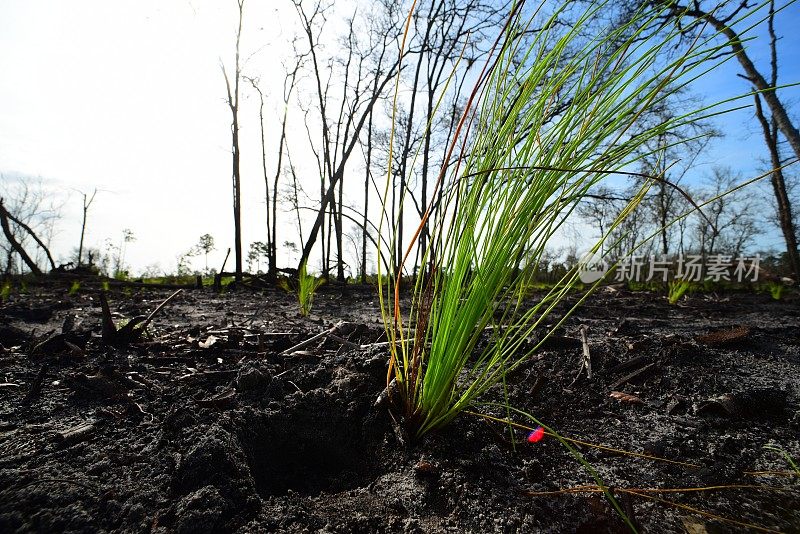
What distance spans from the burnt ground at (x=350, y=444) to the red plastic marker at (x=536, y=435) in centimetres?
2

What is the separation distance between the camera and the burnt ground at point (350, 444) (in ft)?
2.42

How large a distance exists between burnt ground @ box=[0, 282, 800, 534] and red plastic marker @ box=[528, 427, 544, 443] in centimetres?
2

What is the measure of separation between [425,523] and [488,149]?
2.71 feet

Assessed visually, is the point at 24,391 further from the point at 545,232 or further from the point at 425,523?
the point at 545,232

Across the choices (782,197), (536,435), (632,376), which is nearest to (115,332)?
(536,435)

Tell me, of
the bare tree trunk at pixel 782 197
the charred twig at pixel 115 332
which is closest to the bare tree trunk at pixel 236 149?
the charred twig at pixel 115 332

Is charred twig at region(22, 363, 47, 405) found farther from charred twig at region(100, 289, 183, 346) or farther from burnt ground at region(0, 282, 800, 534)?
charred twig at region(100, 289, 183, 346)

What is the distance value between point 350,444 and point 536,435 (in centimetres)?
49

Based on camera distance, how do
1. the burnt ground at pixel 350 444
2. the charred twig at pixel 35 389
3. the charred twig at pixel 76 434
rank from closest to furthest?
the burnt ground at pixel 350 444 → the charred twig at pixel 76 434 → the charred twig at pixel 35 389

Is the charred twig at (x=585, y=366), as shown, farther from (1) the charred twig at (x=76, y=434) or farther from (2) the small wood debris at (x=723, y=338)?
(1) the charred twig at (x=76, y=434)

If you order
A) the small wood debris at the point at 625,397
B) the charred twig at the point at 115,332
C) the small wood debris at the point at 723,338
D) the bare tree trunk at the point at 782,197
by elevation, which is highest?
the bare tree trunk at the point at 782,197

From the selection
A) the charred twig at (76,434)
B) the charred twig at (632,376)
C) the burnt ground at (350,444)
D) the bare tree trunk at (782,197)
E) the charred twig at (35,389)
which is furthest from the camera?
the bare tree trunk at (782,197)

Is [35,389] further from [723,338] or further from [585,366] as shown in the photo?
[723,338]

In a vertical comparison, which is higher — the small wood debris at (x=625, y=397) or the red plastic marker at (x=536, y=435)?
the small wood debris at (x=625, y=397)
